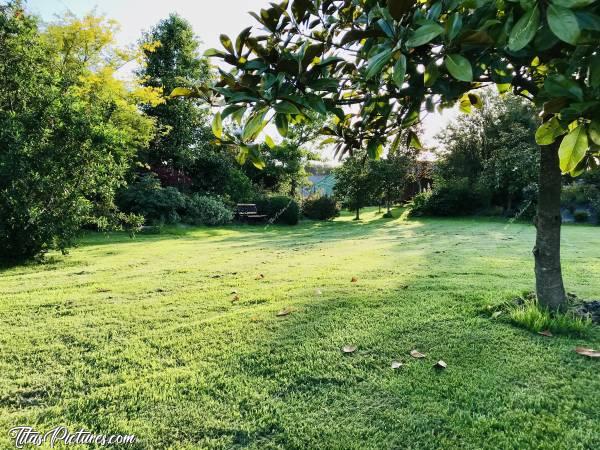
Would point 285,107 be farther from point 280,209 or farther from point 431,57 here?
point 280,209

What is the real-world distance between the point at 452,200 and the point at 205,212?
13.0m

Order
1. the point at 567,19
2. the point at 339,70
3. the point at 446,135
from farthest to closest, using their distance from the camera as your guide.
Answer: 1. the point at 446,135
2. the point at 339,70
3. the point at 567,19

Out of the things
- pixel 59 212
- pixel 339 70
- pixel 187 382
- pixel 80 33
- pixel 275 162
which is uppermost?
pixel 80 33

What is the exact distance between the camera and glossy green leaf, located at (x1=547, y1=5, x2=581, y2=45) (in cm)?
76

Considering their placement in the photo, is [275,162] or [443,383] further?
[275,162]

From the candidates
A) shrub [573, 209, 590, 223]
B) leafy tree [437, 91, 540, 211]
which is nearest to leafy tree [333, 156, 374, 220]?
leafy tree [437, 91, 540, 211]

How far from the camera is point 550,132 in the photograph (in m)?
1.09

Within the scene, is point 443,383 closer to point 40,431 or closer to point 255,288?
point 40,431

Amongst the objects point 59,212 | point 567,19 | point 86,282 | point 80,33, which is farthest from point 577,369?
point 80,33

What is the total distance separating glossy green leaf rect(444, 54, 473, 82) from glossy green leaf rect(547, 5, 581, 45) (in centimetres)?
19

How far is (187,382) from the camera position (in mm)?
1969

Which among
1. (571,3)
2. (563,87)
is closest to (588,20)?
(571,3)

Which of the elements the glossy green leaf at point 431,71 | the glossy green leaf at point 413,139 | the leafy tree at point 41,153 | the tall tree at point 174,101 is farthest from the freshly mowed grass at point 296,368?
the tall tree at point 174,101

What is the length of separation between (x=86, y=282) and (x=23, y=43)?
4.39 meters
